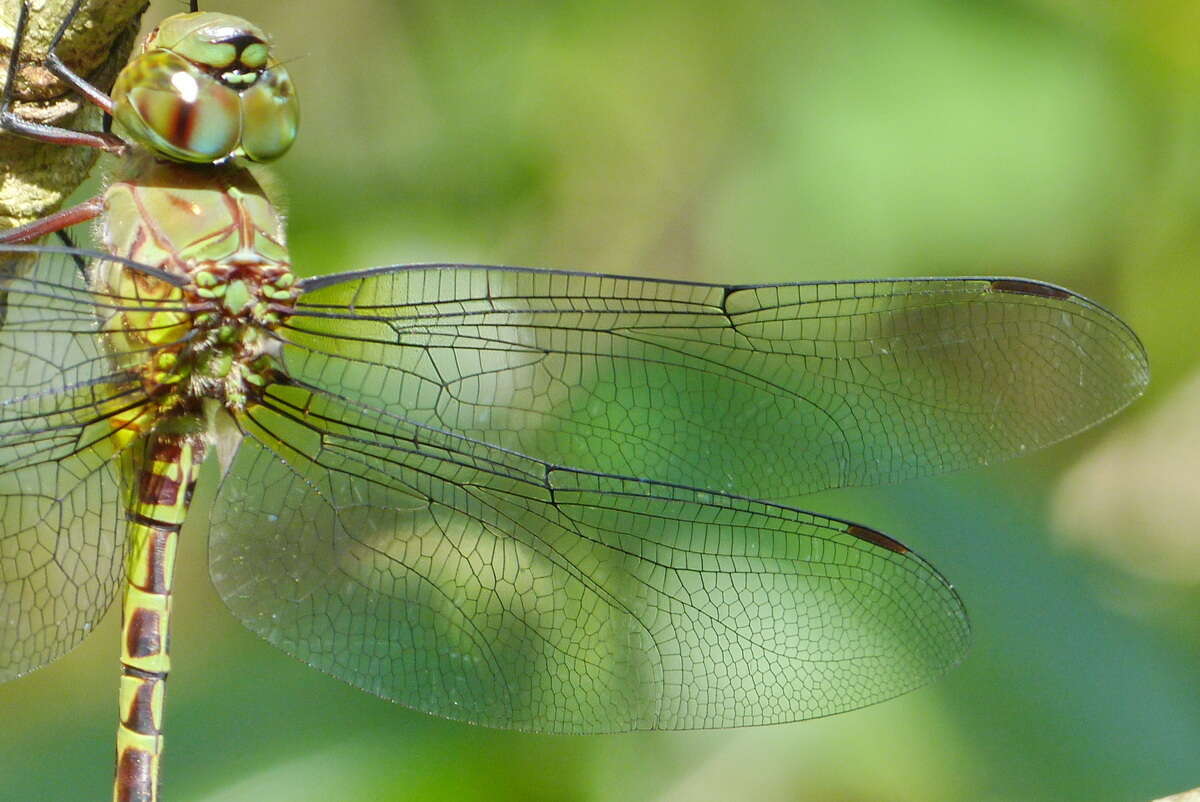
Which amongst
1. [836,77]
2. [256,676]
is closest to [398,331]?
[256,676]

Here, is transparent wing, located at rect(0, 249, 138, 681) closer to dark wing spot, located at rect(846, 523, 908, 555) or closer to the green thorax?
the green thorax

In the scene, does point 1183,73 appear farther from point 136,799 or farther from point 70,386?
point 136,799

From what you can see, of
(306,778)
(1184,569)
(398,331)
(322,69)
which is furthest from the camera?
(322,69)

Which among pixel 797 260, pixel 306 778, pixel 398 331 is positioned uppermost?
pixel 797 260

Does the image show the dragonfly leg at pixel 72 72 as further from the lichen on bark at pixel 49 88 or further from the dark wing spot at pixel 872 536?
the dark wing spot at pixel 872 536

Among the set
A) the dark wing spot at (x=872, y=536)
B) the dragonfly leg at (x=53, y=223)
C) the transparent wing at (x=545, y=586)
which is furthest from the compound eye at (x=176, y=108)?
the dark wing spot at (x=872, y=536)

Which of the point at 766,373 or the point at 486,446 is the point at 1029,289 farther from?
the point at 486,446
